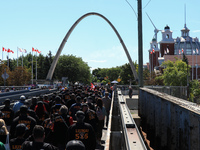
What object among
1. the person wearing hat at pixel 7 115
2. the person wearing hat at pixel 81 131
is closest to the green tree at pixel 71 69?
the person wearing hat at pixel 7 115

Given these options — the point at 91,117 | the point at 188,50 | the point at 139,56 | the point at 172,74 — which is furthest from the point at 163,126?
the point at 188,50

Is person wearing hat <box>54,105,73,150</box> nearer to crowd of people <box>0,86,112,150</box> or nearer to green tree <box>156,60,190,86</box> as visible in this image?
crowd of people <box>0,86,112,150</box>

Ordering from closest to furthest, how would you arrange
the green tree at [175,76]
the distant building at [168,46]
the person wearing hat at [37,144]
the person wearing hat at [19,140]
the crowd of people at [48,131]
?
the person wearing hat at [37,144], the crowd of people at [48,131], the person wearing hat at [19,140], the green tree at [175,76], the distant building at [168,46]

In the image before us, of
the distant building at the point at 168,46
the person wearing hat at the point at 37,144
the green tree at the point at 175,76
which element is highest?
the distant building at the point at 168,46

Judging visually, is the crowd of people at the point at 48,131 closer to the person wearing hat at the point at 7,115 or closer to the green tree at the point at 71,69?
the person wearing hat at the point at 7,115

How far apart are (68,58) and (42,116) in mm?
87053

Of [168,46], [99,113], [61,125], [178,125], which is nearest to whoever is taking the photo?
[178,125]

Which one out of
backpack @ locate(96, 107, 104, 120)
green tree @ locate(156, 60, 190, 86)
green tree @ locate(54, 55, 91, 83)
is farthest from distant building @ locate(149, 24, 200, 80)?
backpack @ locate(96, 107, 104, 120)

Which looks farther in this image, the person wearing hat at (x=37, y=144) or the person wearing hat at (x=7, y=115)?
the person wearing hat at (x=7, y=115)

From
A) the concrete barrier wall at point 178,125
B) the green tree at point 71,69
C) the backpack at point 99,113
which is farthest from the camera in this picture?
the green tree at point 71,69

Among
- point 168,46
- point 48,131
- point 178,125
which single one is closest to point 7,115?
point 48,131

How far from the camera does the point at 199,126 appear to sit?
5.52 meters

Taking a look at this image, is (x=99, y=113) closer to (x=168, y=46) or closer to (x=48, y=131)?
(x=48, y=131)

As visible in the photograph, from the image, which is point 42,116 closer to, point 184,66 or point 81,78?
point 184,66
